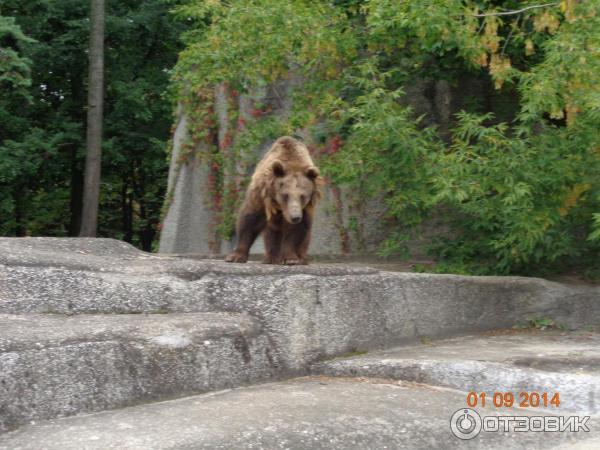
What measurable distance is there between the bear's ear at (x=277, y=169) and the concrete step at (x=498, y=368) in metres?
1.71

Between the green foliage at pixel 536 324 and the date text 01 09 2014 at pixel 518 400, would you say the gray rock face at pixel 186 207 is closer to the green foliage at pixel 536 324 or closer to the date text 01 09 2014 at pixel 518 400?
the green foliage at pixel 536 324

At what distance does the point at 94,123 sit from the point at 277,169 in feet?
24.6

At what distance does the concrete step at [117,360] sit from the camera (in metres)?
3.95

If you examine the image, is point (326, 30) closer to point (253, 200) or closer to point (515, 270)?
point (253, 200)

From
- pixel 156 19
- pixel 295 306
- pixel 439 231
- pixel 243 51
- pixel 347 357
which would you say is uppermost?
pixel 156 19

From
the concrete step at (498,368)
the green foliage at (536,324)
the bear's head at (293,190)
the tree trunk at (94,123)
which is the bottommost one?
the concrete step at (498,368)

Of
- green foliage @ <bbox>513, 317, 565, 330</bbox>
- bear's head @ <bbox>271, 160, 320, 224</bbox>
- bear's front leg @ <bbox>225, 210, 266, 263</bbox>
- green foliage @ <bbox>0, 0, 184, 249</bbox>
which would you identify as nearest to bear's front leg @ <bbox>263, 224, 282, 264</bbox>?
bear's front leg @ <bbox>225, 210, 266, 263</bbox>

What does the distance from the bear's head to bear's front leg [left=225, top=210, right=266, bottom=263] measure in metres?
0.39

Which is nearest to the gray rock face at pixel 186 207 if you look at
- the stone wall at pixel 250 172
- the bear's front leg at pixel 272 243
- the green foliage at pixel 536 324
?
the stone wall at pixel 250 172

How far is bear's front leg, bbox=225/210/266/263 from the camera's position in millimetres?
6973

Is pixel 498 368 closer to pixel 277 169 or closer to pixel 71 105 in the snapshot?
pixel 277 169

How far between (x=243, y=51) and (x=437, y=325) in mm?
3997

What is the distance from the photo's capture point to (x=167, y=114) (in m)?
17.1

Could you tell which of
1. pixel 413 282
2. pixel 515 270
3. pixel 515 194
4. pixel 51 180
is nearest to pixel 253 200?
pixel 413 282
